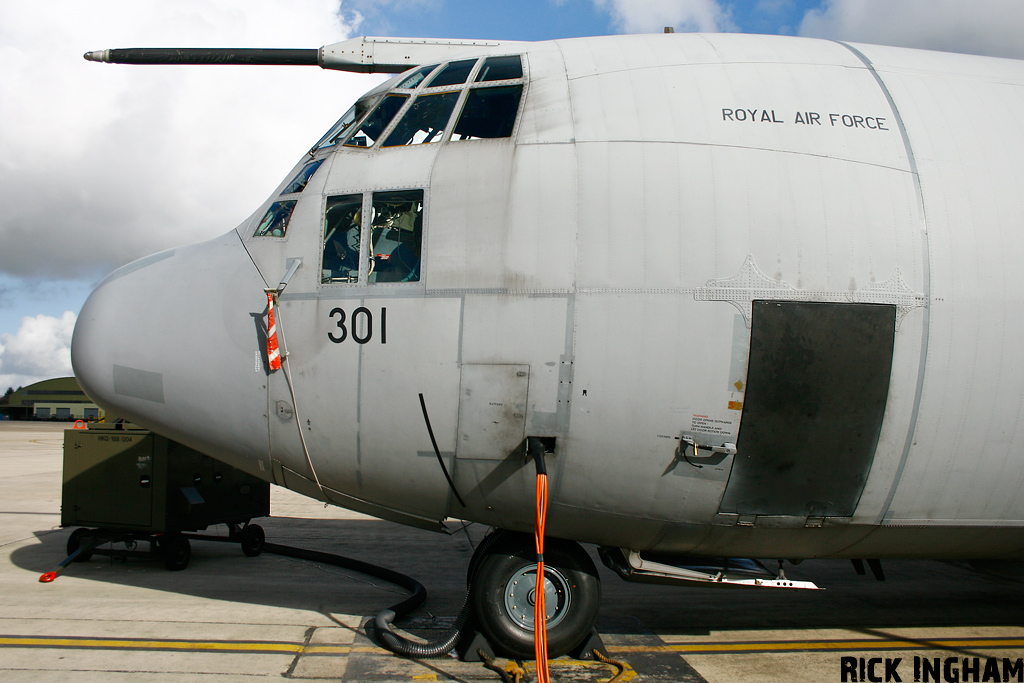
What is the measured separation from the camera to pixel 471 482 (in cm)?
530

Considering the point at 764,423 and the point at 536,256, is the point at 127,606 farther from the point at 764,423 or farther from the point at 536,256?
the point at 764,423

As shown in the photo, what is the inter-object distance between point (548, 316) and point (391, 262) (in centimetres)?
135

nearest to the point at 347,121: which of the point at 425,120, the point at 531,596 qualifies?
the point at 425,120

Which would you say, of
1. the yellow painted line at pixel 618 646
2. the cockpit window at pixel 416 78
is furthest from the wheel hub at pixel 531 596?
the cockpit window at pixel 416 78

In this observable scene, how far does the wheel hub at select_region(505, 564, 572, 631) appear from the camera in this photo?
18.5 feet

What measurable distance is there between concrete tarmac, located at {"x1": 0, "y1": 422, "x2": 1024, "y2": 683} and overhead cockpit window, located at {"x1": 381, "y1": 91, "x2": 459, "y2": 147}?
4.37 meters

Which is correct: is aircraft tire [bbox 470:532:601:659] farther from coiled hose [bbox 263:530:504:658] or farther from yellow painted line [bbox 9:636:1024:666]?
yellow painted line [bbox 9:636:1024:666]

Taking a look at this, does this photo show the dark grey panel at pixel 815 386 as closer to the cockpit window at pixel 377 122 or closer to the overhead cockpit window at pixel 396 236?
the overhead cockpit window at pixel 396 236

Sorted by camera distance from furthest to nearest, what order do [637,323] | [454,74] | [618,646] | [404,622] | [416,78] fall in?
1. [404,622]
2. [618,646]
3. [416,78]
4. [454,74]
5. [637,323]

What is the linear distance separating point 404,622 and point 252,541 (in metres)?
3.80

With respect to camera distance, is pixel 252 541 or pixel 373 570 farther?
pixel 252 541

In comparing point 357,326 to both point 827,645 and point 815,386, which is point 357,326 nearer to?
point 815,386

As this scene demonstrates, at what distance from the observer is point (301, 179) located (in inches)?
235

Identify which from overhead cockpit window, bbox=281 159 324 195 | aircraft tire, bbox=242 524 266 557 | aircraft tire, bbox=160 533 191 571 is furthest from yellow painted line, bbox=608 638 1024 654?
aircraft tire, bbox=160 533 191 571
